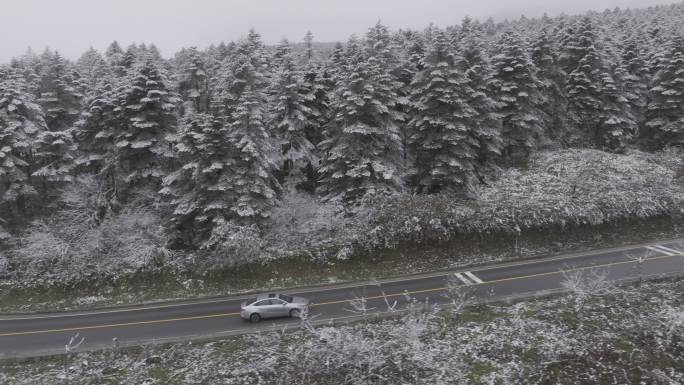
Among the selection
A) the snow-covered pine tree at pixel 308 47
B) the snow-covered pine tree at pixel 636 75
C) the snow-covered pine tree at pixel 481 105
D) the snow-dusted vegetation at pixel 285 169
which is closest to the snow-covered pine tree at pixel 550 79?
the snow-dusted vegetation at pixel 285 169

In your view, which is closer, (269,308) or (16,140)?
(269,308)

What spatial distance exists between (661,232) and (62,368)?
34444mm

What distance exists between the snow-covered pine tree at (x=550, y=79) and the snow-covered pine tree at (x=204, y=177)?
97.3 ft

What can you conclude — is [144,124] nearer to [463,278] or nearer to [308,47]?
[308,47]

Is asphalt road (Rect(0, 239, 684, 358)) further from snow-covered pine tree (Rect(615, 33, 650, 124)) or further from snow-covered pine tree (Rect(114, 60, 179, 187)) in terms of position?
snow-covered pine tree (Rect(615, 33, 650, 124))

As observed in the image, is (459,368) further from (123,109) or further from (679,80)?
(679,80)

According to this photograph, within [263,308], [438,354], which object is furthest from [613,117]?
[263,308]

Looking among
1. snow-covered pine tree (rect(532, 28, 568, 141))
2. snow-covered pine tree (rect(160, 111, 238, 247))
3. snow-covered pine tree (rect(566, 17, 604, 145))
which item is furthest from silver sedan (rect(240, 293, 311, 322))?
snow-covered pine tree (rect(566, 17, 604, 145))

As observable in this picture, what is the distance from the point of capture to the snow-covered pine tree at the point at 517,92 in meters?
32.2

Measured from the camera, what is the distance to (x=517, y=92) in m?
32.6

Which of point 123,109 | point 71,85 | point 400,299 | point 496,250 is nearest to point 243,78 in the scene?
point 123,109

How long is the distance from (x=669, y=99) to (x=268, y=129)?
123 feet

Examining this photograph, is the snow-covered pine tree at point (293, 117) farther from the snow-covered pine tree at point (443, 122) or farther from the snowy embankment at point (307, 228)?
the snow-covered pine tree at point (443, 122)

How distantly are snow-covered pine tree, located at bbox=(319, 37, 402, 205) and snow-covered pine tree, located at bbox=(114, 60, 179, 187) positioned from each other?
1122cm
